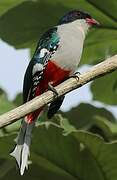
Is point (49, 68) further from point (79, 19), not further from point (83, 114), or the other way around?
point (83, 114)

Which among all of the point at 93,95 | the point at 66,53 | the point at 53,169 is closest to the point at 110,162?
the point at 53,169

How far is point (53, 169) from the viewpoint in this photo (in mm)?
3273

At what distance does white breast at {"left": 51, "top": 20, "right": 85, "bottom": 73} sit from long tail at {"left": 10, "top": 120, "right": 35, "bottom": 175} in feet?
0.87

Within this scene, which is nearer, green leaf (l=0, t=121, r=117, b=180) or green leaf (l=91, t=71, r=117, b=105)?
green leaf (l=0, t=121, r=117, b=180)

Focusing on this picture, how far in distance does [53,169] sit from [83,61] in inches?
47.3

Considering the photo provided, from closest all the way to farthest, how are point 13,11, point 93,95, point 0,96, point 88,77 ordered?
point 88,77, point 0,96, point 13,11, point 93,95

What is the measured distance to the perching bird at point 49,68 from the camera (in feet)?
9.27

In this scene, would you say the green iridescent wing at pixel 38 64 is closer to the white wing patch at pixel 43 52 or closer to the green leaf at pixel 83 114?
the white wing patch at pixel 43 52

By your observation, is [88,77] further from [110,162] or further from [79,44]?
[110,162]

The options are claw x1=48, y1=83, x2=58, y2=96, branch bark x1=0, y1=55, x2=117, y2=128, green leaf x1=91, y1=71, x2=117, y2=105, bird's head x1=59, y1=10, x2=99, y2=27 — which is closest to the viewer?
branch bark x1=0, y1=55, x2=117, y2=128

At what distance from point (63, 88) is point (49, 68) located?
29cm

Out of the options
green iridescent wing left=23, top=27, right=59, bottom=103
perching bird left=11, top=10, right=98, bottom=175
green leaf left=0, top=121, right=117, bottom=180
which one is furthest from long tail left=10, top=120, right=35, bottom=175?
green leaf left=0, top=121, right=117, bottom=180

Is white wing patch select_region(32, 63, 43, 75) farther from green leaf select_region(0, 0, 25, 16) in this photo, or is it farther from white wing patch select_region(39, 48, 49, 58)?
green leaf select_region(0, 0, 25, 16)

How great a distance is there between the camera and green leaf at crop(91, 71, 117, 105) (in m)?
4.45
